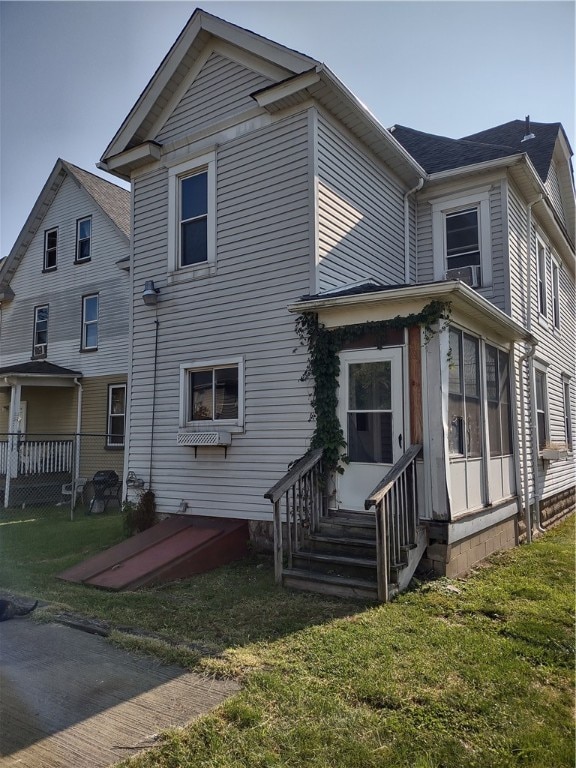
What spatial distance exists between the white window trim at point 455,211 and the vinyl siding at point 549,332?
1.32ft

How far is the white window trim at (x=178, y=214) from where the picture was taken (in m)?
8.87

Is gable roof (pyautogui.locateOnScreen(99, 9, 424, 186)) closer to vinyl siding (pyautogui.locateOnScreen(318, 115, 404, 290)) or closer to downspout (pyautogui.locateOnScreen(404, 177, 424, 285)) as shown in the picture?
A: downspout (pyautogui.locateOnScreen(404, 177, 424, 285))

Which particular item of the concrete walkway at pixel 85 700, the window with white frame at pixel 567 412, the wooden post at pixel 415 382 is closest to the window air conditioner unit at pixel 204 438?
the wooden post at pixel 415 382

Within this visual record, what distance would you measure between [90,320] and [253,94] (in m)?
10.5

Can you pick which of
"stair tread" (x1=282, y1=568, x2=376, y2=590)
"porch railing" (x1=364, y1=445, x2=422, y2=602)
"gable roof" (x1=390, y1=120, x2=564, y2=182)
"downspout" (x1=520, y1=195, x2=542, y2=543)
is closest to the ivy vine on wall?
"porch railing" (x1=364, y1=445, x2=422, y2=602)

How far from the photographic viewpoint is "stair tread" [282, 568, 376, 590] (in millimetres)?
5634

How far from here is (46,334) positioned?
17812mm

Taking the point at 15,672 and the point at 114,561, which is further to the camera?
the point at 114,561

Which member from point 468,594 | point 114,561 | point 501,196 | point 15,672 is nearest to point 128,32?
point 501,196

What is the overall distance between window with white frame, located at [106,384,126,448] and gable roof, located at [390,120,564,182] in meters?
9.73

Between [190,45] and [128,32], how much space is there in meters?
1.74

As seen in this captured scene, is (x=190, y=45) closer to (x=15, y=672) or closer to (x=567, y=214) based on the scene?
(x=15, y=672)

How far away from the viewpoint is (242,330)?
27.4 feet

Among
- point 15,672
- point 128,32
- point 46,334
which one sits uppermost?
point 128,32
